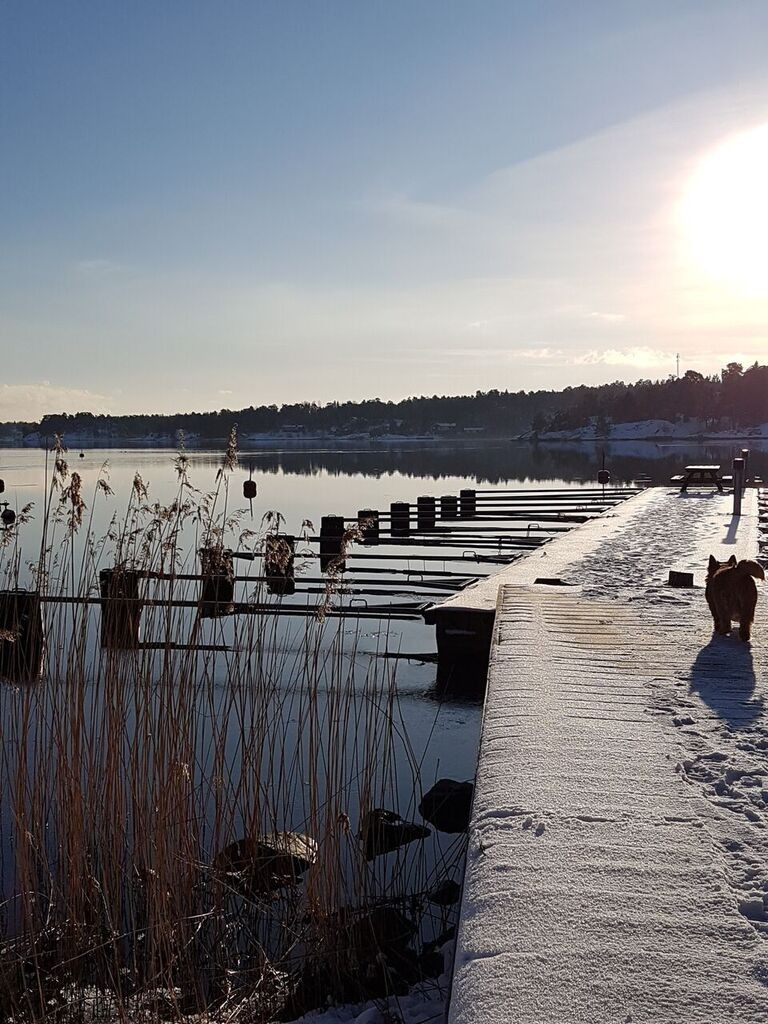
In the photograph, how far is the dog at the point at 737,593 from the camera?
5.47 metres

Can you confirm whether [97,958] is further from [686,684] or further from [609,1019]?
[686,684]

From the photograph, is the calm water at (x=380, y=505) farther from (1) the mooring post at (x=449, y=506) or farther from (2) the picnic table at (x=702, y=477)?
(2) the picnic table at (x=702, y=477)

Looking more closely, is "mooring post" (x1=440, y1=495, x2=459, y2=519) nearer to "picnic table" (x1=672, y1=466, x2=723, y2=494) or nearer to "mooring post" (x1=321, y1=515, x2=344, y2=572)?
"mooring post" (x1=321, y1=515, x2=344, y2=572)

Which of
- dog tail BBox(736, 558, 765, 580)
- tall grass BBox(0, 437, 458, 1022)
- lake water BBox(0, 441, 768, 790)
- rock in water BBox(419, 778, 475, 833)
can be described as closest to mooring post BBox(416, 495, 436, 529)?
lake water BBox(0, 441, 768, 790)

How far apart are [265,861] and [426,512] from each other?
18.6 meters

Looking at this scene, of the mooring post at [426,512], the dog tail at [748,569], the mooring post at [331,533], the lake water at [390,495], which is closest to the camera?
the dog tail at [748,569]

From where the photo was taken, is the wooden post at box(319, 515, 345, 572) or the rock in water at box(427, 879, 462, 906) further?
the wooden post at box(319, 515, 345, 572)

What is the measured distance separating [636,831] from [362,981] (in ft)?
5.03

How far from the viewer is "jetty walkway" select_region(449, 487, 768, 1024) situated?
2166 mm

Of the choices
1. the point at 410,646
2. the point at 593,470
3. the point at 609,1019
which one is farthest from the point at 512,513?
the point at 593,470

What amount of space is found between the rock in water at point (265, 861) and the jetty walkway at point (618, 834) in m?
1.22

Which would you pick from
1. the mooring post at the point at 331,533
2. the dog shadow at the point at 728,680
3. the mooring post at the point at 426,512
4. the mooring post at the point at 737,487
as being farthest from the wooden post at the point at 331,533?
the dog shadow at the point at 728,680

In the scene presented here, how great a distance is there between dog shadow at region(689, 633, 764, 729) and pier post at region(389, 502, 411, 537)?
15.1 meters

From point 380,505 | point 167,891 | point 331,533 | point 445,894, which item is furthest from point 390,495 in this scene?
point 167,891
